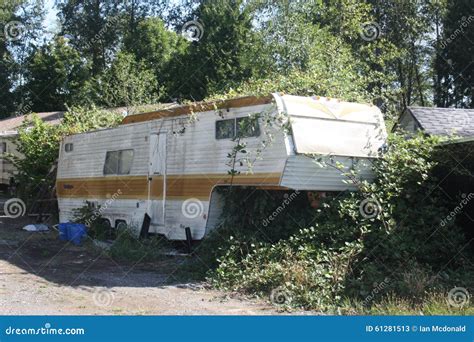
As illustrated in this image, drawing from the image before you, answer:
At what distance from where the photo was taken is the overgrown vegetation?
8.06 metres

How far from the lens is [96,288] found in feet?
28.5

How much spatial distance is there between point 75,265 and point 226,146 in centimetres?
366

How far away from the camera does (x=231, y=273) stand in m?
9.14
